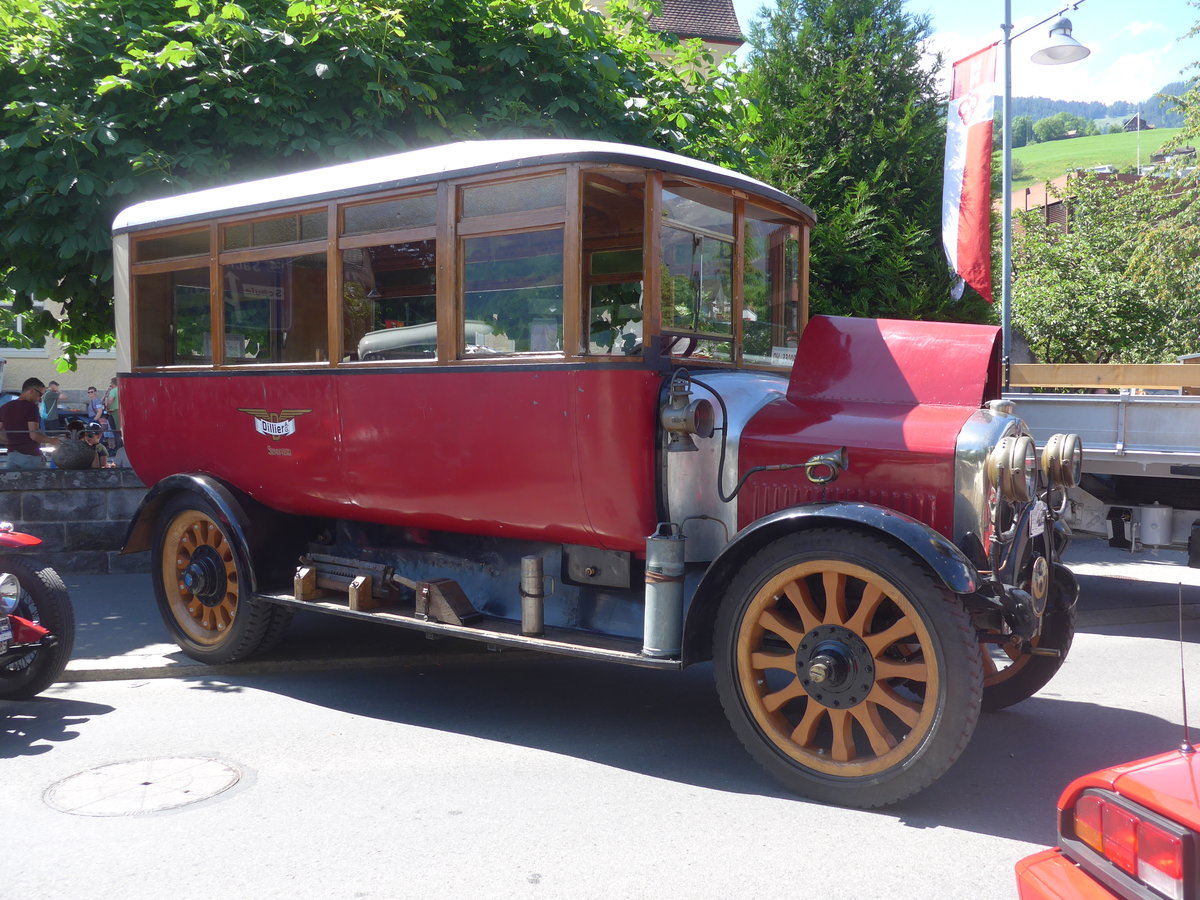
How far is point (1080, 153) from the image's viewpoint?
103 m

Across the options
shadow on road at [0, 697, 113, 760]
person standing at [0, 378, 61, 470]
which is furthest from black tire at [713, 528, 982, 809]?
person standing at [0, 378, 61, 470]

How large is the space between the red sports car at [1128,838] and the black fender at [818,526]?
169 cm

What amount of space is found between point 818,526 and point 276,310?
11.6 feet

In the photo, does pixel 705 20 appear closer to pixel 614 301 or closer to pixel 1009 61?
pixel 1009 61

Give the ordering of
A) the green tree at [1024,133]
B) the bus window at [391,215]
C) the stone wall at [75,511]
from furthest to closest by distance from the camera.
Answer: the green tree at [1024,133] → the stone wall at [75,511] → the bus window at [391,215]

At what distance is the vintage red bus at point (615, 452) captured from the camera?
4176mm

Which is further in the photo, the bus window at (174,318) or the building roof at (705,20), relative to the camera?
the building roof at (705,20)

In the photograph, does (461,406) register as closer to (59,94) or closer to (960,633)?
(960,633)

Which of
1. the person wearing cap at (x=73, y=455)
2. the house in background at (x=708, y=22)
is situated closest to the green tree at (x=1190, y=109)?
the house in background at (x=708, y=22)

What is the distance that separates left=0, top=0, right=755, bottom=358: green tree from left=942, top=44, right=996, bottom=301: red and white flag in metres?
3.96

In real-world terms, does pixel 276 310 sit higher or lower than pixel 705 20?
lower

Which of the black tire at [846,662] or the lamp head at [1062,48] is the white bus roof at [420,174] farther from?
the lamp head at [1062,48]

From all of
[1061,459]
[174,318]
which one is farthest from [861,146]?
[1061,459]

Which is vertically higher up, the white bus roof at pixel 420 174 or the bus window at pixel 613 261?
the white bus roof at pixel 420 174
